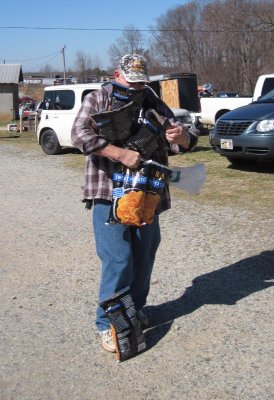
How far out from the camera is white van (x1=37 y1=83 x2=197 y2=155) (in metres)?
13.5

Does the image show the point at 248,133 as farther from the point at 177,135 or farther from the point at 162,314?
the point at 177,135

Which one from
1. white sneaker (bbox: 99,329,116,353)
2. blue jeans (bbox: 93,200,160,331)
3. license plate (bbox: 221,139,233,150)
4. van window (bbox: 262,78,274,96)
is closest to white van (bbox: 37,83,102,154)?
van window (bbox: 262,78,274,96)

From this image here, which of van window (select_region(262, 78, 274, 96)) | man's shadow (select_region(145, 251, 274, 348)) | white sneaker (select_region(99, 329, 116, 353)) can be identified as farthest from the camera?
van window (select_region(262, 78, 274, 96))

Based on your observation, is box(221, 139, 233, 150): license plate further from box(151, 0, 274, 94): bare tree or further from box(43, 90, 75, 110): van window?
box(151, 0, 274, 94): bare tree

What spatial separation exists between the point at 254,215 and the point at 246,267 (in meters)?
1.82

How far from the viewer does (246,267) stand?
4527 mm

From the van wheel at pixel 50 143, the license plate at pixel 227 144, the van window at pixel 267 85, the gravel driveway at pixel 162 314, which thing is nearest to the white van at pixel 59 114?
the van wheel at pixel 50 143

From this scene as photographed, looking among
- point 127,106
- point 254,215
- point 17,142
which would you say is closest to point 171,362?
point 127,106

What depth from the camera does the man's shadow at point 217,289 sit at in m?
3.62

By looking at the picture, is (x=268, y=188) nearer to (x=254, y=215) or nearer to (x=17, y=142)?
(x=254, y=215)

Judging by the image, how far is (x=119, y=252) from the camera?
3066mm

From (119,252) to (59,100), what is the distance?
37.2ft

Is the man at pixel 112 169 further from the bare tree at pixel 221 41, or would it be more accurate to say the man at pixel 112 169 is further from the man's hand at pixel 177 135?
the bare tree at pixel 221 41

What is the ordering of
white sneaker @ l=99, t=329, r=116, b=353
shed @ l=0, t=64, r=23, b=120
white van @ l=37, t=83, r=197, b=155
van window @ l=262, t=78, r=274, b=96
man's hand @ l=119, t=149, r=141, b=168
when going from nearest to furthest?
man's hand @ l=119, t=149, r=141, b=168
white sneaker @ l=99, t=329, r=116, b=353
van window @ l=262, t=78, r=274, b=96
white van @ l=37, t=83, r=197, b=155
shed @ l=0, t=64, r=23, b=120
